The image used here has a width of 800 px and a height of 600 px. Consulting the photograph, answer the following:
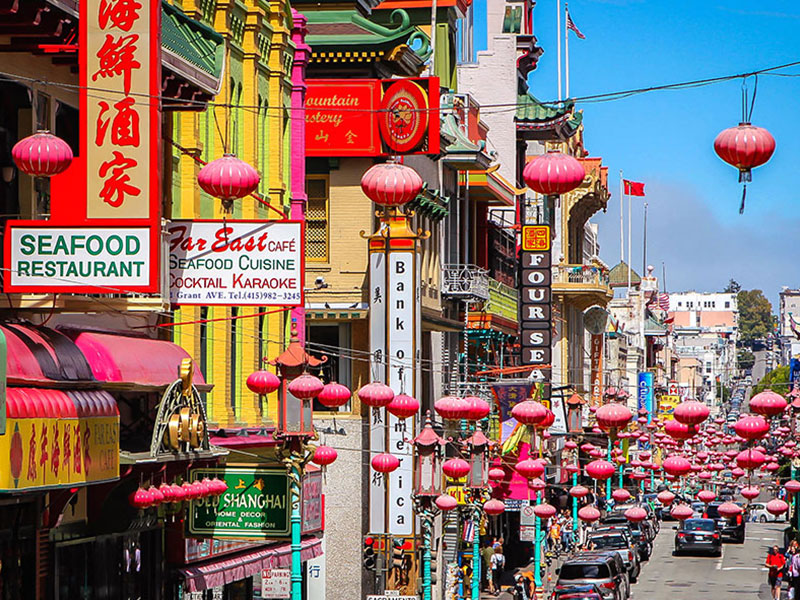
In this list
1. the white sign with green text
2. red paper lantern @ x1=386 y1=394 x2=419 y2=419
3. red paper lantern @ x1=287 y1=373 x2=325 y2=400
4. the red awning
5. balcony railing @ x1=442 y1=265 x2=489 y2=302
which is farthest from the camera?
balcony railing @ x1=442 y1=265 x2=489 y2=302

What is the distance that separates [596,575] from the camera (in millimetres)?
41125

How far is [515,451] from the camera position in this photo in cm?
5503

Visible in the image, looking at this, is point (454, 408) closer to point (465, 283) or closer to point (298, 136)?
point (298, 136)

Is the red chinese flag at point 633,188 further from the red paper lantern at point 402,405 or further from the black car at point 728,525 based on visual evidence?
the red paper lantern at point 402,405

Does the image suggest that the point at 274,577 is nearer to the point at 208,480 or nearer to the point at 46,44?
the point at 208,480

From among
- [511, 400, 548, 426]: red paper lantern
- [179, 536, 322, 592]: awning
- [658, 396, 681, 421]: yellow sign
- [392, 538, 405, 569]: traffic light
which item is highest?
[511, 400, 548, 426]: red paper lantern

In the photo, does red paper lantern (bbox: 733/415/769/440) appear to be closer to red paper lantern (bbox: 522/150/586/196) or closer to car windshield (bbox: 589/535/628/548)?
red paper lantern (bbox: 522/150/586/196)

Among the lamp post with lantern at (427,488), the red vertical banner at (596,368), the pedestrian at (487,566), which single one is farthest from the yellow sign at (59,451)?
the red vertical banner at (596,368)

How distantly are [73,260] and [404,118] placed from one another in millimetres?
22986

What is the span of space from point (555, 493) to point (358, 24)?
36.1 metres

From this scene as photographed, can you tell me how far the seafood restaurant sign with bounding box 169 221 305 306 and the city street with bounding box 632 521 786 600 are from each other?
31671 millimetres

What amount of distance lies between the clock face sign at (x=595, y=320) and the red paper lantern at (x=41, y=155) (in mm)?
70742

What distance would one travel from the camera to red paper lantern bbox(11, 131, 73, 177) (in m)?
17.4

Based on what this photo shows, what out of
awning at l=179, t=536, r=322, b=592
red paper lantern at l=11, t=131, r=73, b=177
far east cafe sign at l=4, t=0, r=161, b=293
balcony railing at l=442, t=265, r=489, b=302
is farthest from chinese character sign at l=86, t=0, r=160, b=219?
balcony railing at l=442, t=265, r=489, b=302
